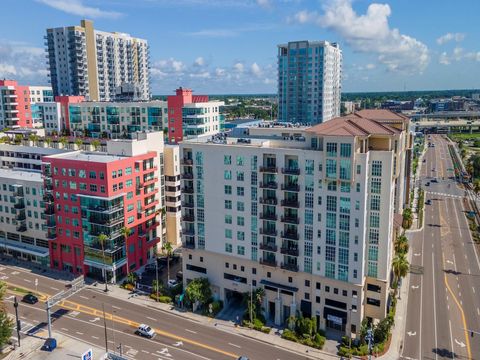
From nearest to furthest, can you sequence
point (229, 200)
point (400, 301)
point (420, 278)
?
1. point (229, 200)
2. point (400, 301)
3. point (420, 278)

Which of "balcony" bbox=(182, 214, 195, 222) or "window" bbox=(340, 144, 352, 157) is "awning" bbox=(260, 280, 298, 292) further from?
"window" bbox=(340, 144, 352, 157)

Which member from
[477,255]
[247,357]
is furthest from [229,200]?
[477,255]

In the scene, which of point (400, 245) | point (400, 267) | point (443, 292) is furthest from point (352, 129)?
point (443, 292)

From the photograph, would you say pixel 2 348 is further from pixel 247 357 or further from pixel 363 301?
pixel 363 301

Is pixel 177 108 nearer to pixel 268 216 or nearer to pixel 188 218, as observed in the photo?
pixel 188 218

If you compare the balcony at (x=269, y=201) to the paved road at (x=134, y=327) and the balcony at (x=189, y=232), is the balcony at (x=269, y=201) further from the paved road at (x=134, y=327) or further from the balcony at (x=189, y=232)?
the paved road at (x=134, y=327)
